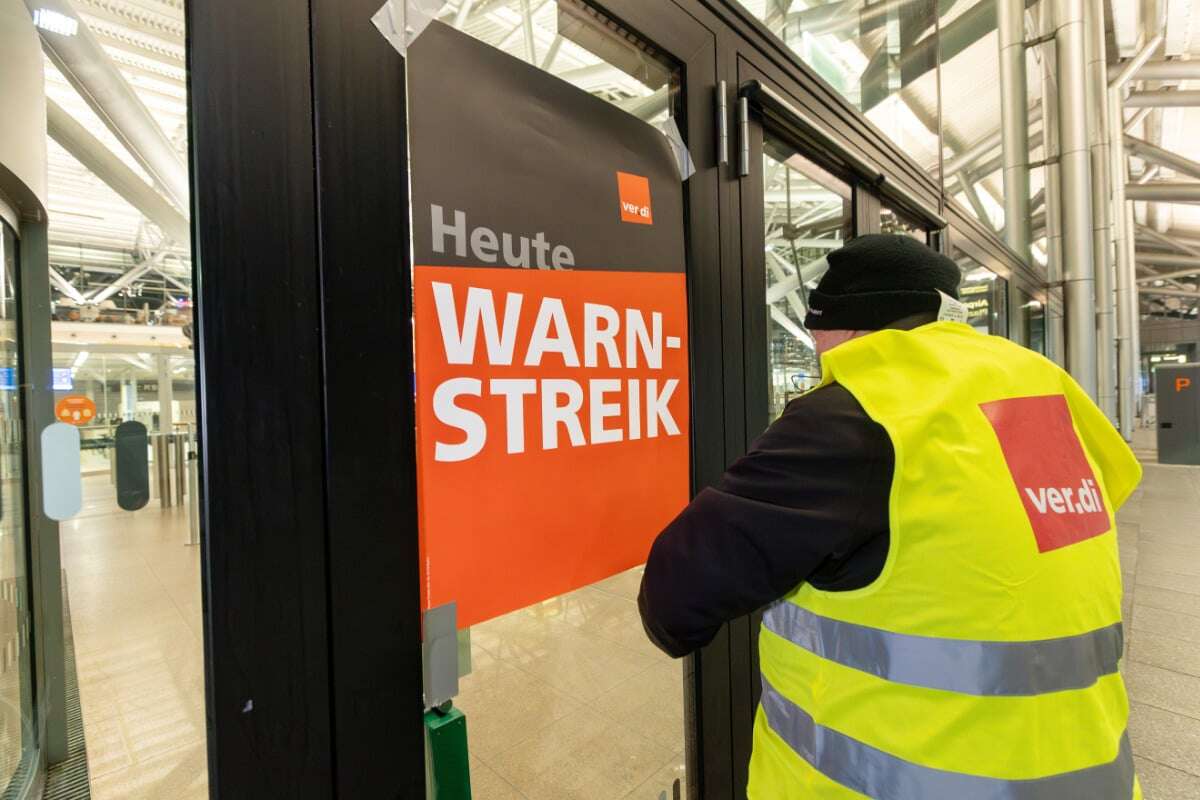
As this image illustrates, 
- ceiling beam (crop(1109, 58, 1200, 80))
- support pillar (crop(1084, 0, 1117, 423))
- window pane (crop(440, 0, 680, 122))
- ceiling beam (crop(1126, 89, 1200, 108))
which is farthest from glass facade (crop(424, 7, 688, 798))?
ceiling beam (crop(1126, 89, 1200, 108))

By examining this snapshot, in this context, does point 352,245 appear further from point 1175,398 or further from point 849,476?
point 1175,398

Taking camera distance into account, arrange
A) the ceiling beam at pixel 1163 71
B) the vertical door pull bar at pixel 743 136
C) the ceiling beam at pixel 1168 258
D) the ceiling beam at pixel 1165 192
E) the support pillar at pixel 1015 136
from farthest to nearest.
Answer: the ceiling beam at pixel 1168 258
the ceiling beam at pixel 1165 192
the ceiling beam at pixel 1163 71
the support pillar at pixel 1015 136
the vertical door pull bar at pixel 743 136

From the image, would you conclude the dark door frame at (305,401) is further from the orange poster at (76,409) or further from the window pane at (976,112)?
the window pane at (976,112)

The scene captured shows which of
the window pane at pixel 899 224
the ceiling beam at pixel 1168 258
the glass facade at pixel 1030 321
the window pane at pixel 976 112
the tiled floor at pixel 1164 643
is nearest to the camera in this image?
the tiled floor at pixel 1164 643

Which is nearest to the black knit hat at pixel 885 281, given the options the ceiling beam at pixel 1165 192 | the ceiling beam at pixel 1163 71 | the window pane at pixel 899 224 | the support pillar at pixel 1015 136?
the window pane at pixel 899 224

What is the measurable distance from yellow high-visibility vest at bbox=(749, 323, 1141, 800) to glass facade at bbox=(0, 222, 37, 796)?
2.37 meters

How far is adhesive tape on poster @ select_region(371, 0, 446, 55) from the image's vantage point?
78 centimetres

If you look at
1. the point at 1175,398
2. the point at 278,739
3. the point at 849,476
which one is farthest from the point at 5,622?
the point at 1175,398

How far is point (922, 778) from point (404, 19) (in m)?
1.20

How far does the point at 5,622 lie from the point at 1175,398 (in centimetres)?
1339

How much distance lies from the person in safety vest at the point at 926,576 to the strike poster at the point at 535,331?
0.24 metres

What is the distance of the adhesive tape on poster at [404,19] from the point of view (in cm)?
78

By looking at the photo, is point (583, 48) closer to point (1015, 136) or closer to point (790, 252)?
point (790, 252)

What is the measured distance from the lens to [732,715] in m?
1.39
